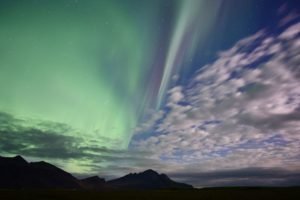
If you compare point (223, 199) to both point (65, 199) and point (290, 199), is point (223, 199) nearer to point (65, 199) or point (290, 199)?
point (290, 199)

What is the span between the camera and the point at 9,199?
59.3 metres

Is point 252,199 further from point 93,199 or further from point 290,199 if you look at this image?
point 93,199

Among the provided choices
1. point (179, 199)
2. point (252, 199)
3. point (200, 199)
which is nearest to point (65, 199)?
point (179, 199)

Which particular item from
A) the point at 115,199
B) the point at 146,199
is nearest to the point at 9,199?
the point at 115,199

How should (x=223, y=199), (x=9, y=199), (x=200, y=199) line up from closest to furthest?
1. (x=9, y=199)
2. (x=223, y=199)
3. (x=200, y=199)

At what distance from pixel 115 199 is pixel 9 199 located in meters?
21.4

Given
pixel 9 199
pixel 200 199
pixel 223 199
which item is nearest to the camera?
pixel 9 199

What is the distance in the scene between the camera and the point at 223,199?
→ 214 feet

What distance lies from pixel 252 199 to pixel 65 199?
1649 inches

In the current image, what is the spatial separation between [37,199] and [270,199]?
166 feet

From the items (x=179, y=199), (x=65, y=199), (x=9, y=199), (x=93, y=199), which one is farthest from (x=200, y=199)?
(x=9, y=199)

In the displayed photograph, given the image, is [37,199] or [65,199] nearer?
[37,199]

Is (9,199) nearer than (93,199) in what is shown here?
Yes

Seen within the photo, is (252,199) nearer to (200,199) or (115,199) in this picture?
(200,199)
